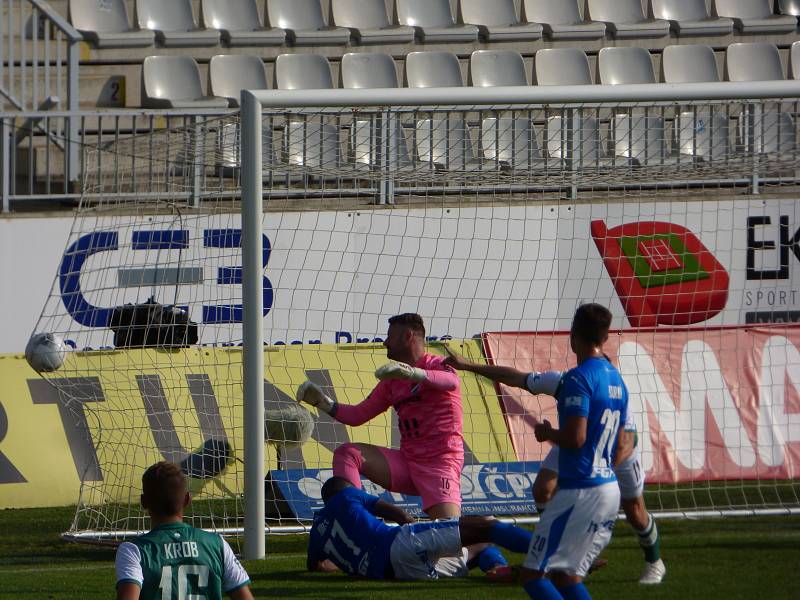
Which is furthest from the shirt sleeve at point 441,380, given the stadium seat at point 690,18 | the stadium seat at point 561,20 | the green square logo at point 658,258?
the stadium seat at point 690,18

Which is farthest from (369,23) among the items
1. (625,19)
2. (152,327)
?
(152,327)

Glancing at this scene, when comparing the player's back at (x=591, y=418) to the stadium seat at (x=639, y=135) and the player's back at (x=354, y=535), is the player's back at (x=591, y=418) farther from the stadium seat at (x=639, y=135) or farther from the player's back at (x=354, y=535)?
the stadium seat at (x=639, y=135)

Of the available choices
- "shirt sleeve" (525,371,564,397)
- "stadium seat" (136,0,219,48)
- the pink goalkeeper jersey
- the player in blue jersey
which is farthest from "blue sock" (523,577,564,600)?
"stadium seat" (136,0,219,48)

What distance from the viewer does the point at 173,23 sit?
1484 cm

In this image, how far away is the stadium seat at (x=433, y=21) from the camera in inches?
590

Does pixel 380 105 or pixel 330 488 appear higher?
pixel 380 105

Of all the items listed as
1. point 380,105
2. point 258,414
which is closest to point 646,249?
point 380,105

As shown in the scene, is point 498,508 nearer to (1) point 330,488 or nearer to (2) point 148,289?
(1) point 330,488

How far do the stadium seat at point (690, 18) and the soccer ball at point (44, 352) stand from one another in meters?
9.85

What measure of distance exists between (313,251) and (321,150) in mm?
1701

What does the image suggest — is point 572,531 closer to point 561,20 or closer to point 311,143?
point 311,143

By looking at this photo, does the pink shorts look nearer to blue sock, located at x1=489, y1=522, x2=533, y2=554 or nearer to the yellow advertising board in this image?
blue sock, located at x1=489, y1=522, x2=533, y2=554

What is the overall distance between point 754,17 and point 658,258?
6164 millimetres

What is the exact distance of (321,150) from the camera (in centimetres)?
970
